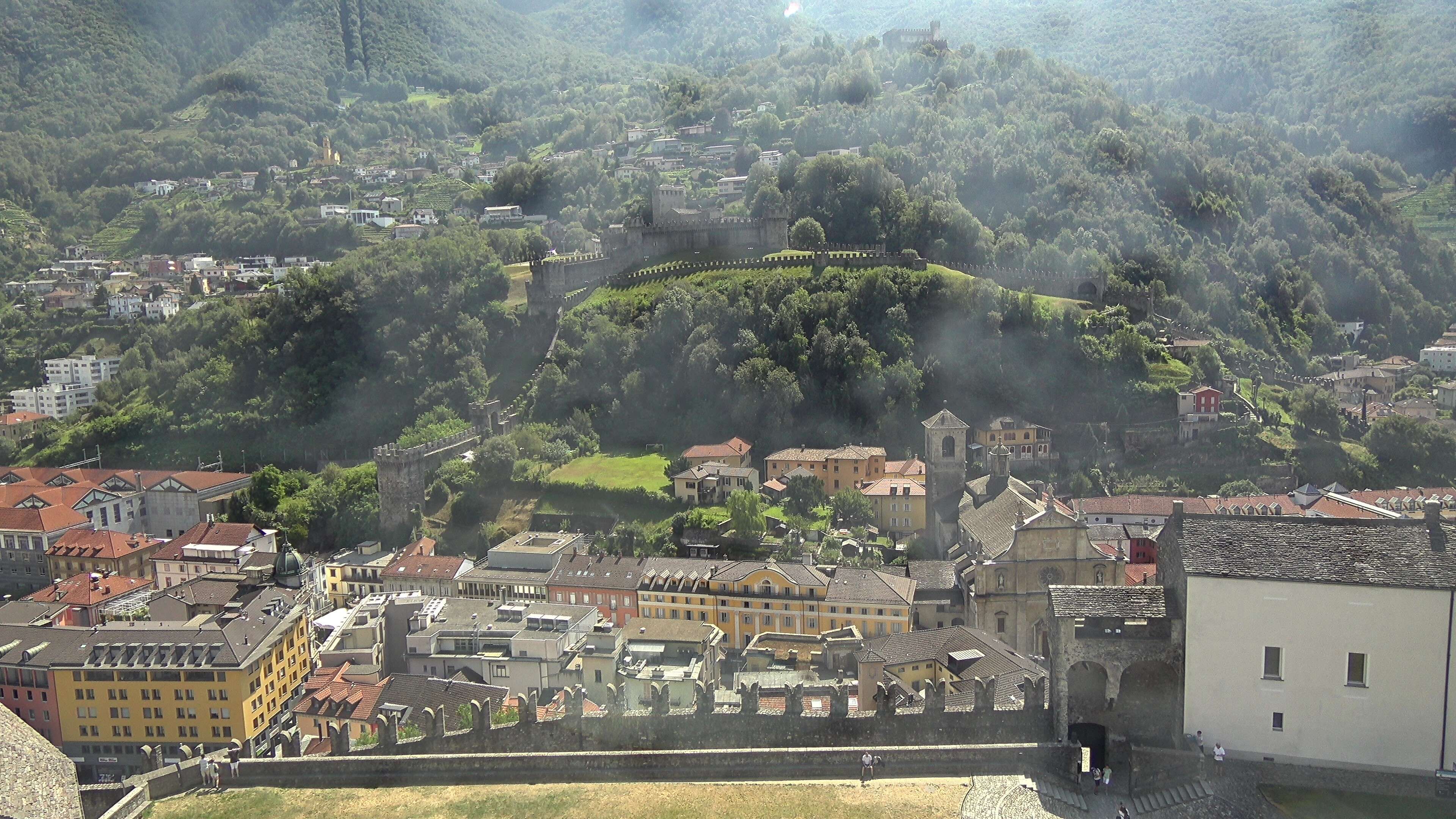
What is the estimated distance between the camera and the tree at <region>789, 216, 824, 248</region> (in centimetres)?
6488

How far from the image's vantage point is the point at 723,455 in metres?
49.4

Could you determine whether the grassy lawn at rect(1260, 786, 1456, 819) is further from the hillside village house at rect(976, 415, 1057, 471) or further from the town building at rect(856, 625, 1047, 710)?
the hillside village house at rect(976, 415, 1057, 471)

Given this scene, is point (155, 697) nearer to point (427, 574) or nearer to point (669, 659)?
point (427, 574)

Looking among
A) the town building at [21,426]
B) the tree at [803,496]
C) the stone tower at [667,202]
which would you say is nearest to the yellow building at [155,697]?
the tree at [803,496]

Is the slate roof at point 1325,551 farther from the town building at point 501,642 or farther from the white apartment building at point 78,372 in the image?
→ the white apartment building at point 78,372

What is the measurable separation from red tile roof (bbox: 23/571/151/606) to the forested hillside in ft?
320

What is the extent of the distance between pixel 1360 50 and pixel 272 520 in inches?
4054

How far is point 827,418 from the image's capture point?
52781mm

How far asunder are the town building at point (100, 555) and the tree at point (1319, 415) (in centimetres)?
5173

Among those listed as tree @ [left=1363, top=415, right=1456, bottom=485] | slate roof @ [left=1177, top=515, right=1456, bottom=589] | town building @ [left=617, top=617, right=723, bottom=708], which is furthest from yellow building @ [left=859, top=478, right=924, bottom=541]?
slate roof @ [left=1177, top=515, right=1456, bottom=589]

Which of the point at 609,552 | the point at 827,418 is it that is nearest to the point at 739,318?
the point at 827,418

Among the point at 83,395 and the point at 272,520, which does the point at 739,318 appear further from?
the point at 83,395

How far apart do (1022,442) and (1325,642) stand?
3121 centimetres

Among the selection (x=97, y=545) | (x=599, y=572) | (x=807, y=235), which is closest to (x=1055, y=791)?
(x=599, y=572)
